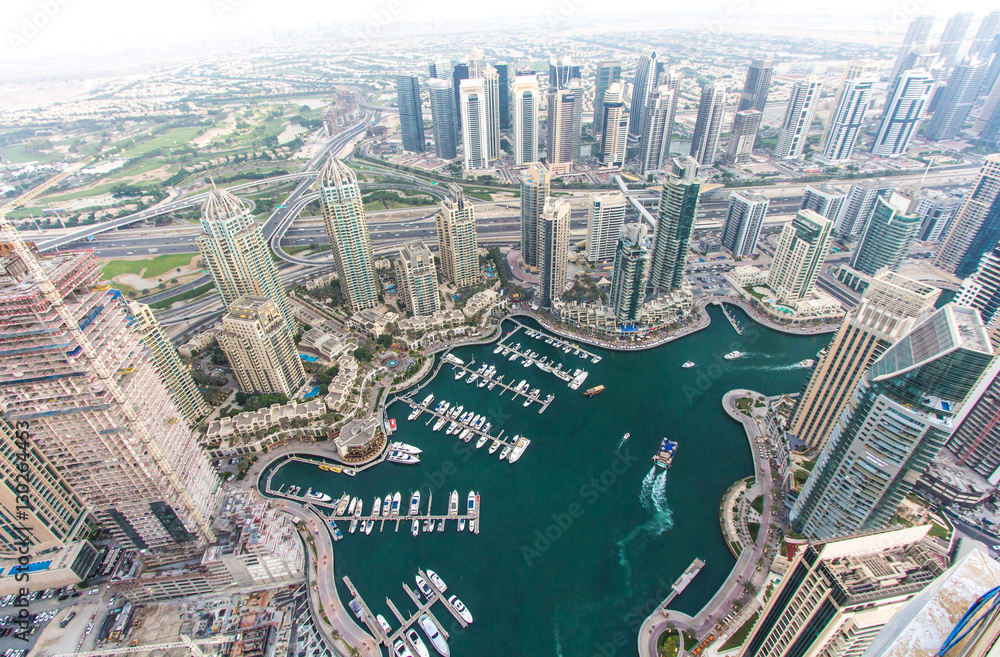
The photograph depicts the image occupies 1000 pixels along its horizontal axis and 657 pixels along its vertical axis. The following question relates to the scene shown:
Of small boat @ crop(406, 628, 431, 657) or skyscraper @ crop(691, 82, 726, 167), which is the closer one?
small boat @ crop(406, 628, 431, 657)

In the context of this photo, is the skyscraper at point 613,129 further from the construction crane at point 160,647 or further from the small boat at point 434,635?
the construction crane at point 160,647

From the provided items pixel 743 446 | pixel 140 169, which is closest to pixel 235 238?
pixel 743 446

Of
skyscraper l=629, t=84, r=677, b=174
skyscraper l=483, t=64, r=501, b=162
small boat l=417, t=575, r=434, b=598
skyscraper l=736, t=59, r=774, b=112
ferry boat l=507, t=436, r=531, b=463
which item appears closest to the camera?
small boat l=417, t=575, r=434, b=598

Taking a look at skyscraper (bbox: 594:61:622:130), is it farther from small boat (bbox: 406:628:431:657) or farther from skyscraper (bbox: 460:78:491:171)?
small boat (bbox: 406:628:431:657)

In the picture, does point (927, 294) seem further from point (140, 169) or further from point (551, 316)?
point (140, 169)

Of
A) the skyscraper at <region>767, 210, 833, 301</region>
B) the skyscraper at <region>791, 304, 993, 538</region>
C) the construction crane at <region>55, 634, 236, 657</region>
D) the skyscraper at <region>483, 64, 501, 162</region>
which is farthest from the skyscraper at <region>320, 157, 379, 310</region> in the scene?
the skyscraper at <region>483, 64, 501, 162</region>

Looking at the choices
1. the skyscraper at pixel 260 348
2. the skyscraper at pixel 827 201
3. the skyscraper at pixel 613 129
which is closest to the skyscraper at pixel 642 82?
the skyscraper at pixel 613 129

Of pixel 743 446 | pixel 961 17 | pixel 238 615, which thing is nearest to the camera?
pixel 238 615
